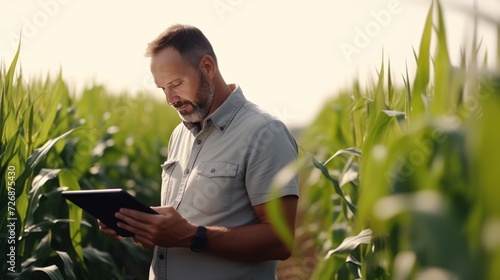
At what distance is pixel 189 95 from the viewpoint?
2283 millimetres

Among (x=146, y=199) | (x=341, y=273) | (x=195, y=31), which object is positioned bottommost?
(x=146, y=199)

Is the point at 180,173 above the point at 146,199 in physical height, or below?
above

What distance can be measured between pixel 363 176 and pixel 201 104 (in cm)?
74

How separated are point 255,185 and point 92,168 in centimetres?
210

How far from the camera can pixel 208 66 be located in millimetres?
2344

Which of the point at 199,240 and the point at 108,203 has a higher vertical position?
the point at 108,203

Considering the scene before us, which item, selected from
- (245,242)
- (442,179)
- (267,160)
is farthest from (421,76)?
(245,242)

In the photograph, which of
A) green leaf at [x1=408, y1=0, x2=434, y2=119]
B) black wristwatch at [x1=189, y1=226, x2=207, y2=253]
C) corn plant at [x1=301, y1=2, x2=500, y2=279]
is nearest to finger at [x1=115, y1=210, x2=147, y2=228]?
black wristwatch at [x1=189, y1=226, x2=207, y2=253]

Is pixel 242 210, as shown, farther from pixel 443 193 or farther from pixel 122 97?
pixel 122 97

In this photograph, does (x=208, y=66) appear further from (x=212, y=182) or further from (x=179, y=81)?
(x=212, y=182)

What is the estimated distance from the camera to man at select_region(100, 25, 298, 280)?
2145 mm

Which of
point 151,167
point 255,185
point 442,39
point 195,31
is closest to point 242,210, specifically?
point 255,185

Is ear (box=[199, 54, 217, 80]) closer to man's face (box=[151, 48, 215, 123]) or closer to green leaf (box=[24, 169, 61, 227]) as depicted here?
man's face (box=[151, 48, 215, 123])

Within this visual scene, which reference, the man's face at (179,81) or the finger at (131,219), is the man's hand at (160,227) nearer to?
the finger at (131,219)
